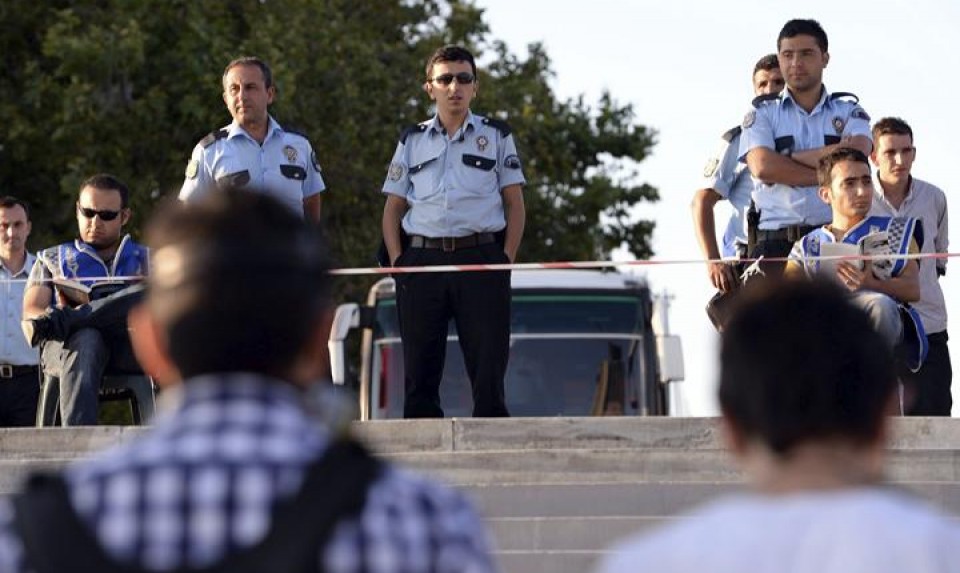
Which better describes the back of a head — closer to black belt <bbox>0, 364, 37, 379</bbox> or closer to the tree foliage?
black belt <bbox>0, 364, 37, 379</bbox>

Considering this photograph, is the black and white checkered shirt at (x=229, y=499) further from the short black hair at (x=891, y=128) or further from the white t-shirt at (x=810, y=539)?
the short black hair at (x=891, y=128)

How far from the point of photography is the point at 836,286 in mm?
3010

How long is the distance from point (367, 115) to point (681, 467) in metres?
18.2

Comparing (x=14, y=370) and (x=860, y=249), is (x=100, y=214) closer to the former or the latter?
(x=14, y=370)

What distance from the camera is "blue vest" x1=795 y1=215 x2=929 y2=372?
31.9ft

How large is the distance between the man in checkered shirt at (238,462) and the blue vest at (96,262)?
7.78 m

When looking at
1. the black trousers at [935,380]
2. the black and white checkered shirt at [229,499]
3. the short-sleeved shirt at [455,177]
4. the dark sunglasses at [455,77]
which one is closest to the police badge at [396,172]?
the short-sleeved shirt at [455,177]

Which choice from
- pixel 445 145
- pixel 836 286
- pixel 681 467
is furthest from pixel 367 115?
pixel 836 286

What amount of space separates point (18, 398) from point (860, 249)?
4356 millimetres

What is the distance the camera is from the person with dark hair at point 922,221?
1038 cm

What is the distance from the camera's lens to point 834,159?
9.75m

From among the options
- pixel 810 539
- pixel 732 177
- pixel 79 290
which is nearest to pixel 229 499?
pixel 810 539

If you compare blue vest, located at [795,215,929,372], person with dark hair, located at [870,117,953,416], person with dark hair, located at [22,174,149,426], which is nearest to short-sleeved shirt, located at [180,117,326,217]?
person with dark hair, located at [22,174,149,426]

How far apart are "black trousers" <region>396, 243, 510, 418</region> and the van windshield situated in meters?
6.96
